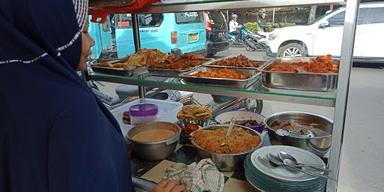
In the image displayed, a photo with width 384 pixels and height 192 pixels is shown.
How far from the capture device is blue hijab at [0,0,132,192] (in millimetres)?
622

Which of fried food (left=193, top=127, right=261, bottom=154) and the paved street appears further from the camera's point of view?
the paved street

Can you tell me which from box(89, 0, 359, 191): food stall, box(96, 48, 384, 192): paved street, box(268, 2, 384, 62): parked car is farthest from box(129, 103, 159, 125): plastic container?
box(268, 2, 384, 62): parked car

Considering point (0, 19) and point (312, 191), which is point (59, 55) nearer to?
point (0, 19)

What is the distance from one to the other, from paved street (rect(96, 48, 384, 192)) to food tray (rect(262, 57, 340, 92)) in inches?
15.0

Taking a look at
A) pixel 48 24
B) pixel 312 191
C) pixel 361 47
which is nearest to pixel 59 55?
pixel 48 24

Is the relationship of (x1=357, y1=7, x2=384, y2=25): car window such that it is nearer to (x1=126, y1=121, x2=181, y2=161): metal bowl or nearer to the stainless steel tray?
the stainless steel tray

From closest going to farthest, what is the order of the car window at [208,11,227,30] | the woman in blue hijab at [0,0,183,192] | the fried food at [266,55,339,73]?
1. the woman in blue hijab at [0,0,183,192]
2. the fried food at [266,55,339,73]
3. the car window at [208,11,227,30]

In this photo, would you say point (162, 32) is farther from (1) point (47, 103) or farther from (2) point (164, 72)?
(1) point (47, 103)

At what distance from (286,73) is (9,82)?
2.91 feet

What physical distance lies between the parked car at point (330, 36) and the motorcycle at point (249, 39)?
3.22 feet

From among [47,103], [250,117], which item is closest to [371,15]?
[250,117]

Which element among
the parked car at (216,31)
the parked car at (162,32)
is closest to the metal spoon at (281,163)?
the parked car at (162,32)

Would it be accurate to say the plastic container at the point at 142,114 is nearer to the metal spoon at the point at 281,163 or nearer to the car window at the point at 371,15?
the metal spoon at the point at 281,163

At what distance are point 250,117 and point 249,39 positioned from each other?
776cm
